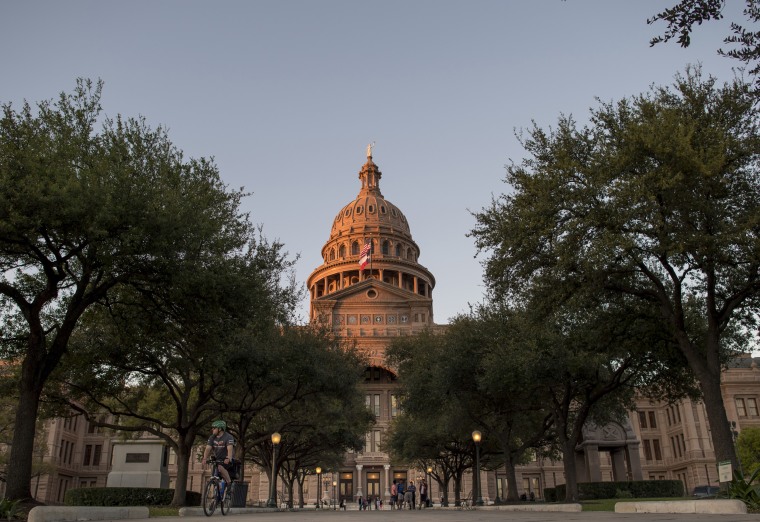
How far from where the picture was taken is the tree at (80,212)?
16594mm

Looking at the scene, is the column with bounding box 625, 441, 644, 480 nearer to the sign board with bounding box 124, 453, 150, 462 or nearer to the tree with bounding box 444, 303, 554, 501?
the tree with bounding box 444, 303, 554, 501

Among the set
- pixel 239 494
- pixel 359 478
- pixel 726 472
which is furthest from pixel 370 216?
pixel 726 472

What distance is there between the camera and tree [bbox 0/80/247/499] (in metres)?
16.6

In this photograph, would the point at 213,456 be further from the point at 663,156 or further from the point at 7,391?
the point at 7,391

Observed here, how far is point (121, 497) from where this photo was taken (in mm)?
31953

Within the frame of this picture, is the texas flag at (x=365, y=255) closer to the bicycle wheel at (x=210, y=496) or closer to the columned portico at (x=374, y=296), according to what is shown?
the columned portico at (x=374, y=296)

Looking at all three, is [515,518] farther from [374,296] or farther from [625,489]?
[374,296]

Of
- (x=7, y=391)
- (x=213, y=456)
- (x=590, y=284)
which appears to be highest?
(x=590, y=284)

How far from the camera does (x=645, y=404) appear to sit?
85000 millimetres

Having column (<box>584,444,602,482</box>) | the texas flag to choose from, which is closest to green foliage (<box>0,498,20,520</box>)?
column (<box>584,444,602,482</box>)

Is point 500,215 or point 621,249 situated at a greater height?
point 500,215

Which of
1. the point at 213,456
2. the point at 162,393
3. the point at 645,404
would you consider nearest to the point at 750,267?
the point at 213,456

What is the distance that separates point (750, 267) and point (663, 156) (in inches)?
181

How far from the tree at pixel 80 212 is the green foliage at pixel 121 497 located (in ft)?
50.8
